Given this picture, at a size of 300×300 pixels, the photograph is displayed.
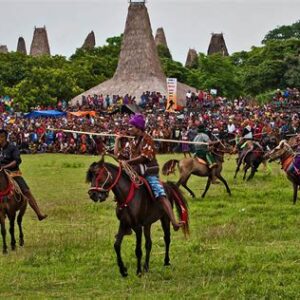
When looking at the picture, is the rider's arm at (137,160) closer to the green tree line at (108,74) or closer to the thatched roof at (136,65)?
the thatched roof at (136,65)

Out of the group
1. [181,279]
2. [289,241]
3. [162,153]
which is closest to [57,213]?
[289,241]

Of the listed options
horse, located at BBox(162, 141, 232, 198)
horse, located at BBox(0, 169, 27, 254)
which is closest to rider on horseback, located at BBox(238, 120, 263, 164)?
horse, located at BBox(162, 141, 232, 198)

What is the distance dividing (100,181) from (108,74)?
223 feet

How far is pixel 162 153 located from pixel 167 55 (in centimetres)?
5752

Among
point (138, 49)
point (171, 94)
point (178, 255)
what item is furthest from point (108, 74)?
point (178, 255)

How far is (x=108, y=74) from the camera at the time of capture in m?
78.1

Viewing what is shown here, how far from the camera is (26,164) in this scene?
34344 millimetres

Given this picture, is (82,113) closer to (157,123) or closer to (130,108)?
(130,108)

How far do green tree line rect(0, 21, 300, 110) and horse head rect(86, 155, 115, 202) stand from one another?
163 feet

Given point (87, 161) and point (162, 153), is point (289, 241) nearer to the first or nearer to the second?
point (87, 161)

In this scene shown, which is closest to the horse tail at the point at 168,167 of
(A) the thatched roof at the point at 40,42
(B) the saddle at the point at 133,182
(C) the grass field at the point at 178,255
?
(C) the grass field at the point at 178,255

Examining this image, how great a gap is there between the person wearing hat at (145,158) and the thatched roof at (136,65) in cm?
4860

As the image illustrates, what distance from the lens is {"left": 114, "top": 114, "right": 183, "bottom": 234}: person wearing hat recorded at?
36.7ft

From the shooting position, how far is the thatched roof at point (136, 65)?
201ft
